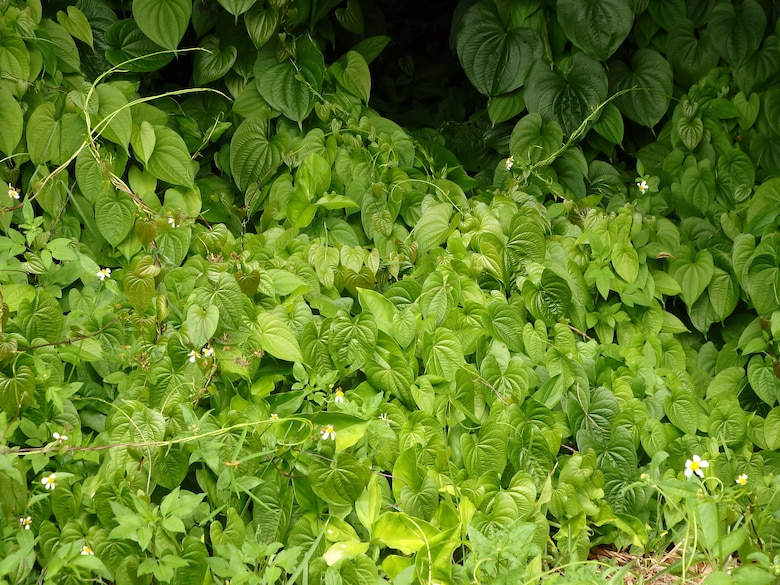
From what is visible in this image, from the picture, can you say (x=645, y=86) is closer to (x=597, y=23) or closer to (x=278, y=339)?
(x=597, y=23)

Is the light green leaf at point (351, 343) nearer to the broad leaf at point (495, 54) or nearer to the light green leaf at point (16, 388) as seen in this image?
the light green leaf at point (16, 388)

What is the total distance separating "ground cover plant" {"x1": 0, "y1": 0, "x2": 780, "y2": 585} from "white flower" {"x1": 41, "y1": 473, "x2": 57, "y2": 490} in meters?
0.04

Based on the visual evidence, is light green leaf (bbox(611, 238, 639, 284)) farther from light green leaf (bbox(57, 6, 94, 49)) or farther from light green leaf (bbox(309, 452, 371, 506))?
light green leaf (bbox(57, 6, 94, 49))

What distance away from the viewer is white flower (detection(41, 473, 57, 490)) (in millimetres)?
1393

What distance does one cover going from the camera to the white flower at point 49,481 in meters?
1.39

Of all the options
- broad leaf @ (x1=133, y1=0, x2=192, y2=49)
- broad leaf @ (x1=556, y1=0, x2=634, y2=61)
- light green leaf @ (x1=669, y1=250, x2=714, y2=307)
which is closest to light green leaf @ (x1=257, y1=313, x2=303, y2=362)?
broad leaf @ (x1=133, y1=0, x2=192, y2=49)

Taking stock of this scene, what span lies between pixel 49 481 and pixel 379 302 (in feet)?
2.67

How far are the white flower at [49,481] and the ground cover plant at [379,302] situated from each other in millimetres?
37

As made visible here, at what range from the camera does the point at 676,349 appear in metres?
2.09

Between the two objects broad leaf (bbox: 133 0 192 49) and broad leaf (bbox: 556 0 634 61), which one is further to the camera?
broad leaf (bbox: 556 0 634 61)

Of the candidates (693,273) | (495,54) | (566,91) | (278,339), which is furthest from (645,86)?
(278,339)

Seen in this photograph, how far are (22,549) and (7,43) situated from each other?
3.96ft

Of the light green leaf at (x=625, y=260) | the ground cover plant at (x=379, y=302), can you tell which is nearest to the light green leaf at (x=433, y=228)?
the ground cover plant at (x=379, y=302)

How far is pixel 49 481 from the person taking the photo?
142 centimetres
